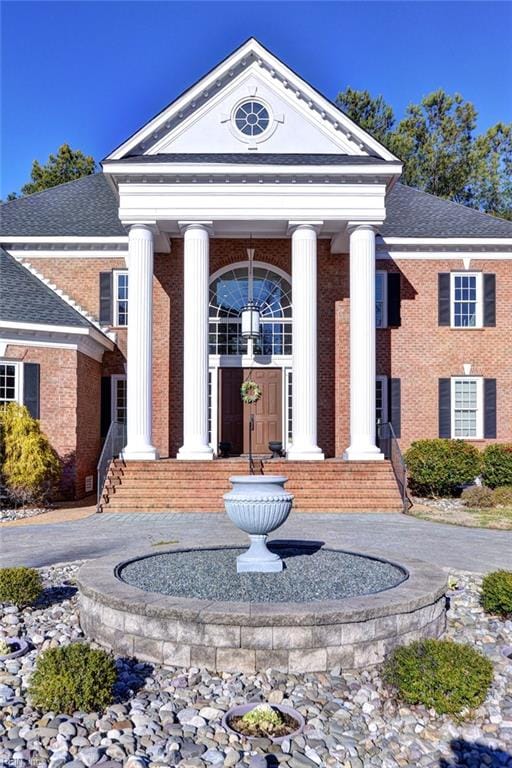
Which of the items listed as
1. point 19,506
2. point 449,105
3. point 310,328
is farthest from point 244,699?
point 449,105

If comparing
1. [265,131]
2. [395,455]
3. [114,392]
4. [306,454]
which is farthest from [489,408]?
[114,392]

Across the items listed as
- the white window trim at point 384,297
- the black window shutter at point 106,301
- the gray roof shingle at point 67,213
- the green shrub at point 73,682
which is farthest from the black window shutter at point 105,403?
the green shrub at point 73,682

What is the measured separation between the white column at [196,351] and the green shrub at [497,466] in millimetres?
7759

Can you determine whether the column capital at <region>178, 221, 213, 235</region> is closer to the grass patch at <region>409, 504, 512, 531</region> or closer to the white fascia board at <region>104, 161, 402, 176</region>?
the white fascia board at <region>104, 161, 402, 176</region>

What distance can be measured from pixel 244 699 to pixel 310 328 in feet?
42.2

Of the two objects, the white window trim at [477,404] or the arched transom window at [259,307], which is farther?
the arched transom window at [259,307]

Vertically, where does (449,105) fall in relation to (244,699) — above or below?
above

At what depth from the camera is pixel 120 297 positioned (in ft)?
66.4

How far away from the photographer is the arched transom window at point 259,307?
20.2 metres

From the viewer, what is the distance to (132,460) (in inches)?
643

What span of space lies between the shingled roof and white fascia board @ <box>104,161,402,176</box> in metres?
3.53

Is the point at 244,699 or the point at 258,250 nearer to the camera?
the point at 244,699

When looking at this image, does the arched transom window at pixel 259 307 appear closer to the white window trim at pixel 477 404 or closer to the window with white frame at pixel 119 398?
the window with white frame at pixel 119 398

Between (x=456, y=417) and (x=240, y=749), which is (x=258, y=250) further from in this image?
(x=240, y=749)
